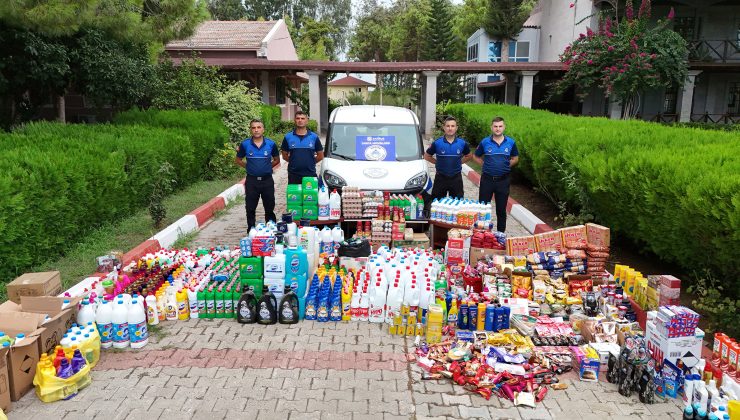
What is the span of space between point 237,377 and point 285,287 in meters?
1.37

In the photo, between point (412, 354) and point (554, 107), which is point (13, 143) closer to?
point (412, 354)

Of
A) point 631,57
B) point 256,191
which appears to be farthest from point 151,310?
point 631,57

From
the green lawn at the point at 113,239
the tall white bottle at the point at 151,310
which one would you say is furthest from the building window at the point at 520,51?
the tall white bottle at the point at 151,310

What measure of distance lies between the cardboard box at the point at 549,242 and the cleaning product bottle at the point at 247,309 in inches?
139

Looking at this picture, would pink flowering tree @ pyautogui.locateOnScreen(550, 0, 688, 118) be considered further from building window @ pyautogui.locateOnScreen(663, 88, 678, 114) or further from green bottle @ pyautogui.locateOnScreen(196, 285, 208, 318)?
green bottle @ pyautogui.locateOnScreen(196, 285, 208, 318)

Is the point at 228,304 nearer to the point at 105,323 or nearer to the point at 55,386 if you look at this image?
the point at 105,323

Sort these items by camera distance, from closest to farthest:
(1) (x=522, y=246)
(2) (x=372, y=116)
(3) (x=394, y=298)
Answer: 1. (3) (x=394, y=298)
2. (1) (x=522, y=246)
3. (2) (x=372, y=116)

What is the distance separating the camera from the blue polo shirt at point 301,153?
8555 mm

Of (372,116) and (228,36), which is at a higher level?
(228,36)

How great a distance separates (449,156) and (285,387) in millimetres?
4810

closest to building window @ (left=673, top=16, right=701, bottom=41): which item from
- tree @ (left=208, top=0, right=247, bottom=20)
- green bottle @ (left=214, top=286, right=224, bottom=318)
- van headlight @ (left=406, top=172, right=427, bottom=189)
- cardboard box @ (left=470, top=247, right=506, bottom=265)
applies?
van headlight @ (left=406, top=172, right=427, bottom=189)

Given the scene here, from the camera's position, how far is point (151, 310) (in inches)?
222

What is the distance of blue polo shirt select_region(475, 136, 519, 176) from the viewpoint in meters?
8.18

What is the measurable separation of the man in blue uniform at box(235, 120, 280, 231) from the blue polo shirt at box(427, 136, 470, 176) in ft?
8.37
